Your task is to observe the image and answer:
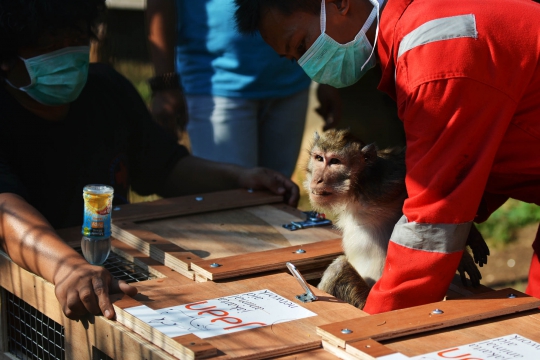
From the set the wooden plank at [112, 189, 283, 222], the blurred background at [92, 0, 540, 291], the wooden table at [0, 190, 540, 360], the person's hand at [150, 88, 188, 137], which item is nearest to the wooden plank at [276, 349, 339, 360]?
the wooden table at [0, 190, 540, 360]

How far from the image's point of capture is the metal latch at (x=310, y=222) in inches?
147

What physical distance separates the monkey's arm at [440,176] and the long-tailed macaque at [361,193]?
700 millimetres

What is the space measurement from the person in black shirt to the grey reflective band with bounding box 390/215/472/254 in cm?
138

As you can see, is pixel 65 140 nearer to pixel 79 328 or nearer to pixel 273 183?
pixel 273 183

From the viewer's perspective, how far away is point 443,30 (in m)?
2.39

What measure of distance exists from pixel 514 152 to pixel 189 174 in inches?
92.8

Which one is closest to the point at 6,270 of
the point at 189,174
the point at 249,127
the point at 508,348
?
the point at 189,174

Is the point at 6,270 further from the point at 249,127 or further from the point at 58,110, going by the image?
the point at 249,127

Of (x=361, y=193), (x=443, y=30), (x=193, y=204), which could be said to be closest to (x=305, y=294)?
(x=361, y=193)

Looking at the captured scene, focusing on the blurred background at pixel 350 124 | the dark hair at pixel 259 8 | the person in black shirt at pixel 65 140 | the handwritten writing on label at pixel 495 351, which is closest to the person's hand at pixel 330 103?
the blurred background at pixel 350 124

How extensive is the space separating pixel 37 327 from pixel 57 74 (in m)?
1.38

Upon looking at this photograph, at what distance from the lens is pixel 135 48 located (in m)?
5.70

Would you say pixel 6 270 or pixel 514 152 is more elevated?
pixel 514 152

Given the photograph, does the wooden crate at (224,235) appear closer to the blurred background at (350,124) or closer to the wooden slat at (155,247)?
the wooden slat at (155,247)
